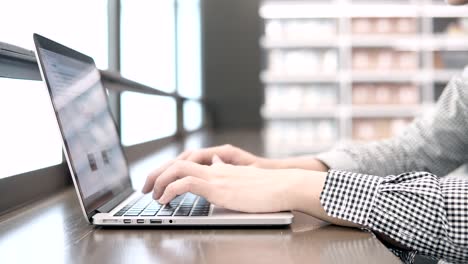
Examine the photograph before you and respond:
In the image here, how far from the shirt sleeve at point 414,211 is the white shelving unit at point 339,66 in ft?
15.5

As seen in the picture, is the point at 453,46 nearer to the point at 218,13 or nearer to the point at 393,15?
the point at 393,15

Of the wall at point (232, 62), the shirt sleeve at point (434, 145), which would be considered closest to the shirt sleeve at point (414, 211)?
the shirt sleeve at point (434, 145)

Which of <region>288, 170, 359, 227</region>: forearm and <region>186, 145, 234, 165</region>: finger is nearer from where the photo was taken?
<region>288, 170, 359, 227</region>: forearm

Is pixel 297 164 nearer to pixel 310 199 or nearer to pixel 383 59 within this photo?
pixel 310 199

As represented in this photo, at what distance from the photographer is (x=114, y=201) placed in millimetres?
868

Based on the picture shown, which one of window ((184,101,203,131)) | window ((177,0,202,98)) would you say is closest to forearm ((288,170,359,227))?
window ((177,0,202,98))

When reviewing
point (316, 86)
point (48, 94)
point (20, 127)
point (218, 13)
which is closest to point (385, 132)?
point (316, 86)

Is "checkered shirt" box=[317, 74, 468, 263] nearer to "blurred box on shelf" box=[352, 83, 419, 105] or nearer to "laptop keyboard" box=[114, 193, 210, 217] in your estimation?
"laptop keyboard" box=[114, 193, 210, 217]

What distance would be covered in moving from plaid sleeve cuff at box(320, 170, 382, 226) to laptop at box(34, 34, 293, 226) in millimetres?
66

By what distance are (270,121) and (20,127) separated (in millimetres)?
4492

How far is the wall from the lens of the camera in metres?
6.75

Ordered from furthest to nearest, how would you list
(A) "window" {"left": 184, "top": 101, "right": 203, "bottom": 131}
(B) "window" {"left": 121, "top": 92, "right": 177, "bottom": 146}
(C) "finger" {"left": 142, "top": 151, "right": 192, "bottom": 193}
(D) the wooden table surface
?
(A) "window" {"left": 184, "top": 101, "right": 203, "bottom": 131} < (B) "window" {"left": 121, "top": 92, "right": 177, "bottom": 146} < (C) "finger" {"left": 142, "top": 151, "right": 192, "bottom": 193} < (D) the wooden table surface

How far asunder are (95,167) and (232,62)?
19.7ft

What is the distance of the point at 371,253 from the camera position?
0.62 metres
